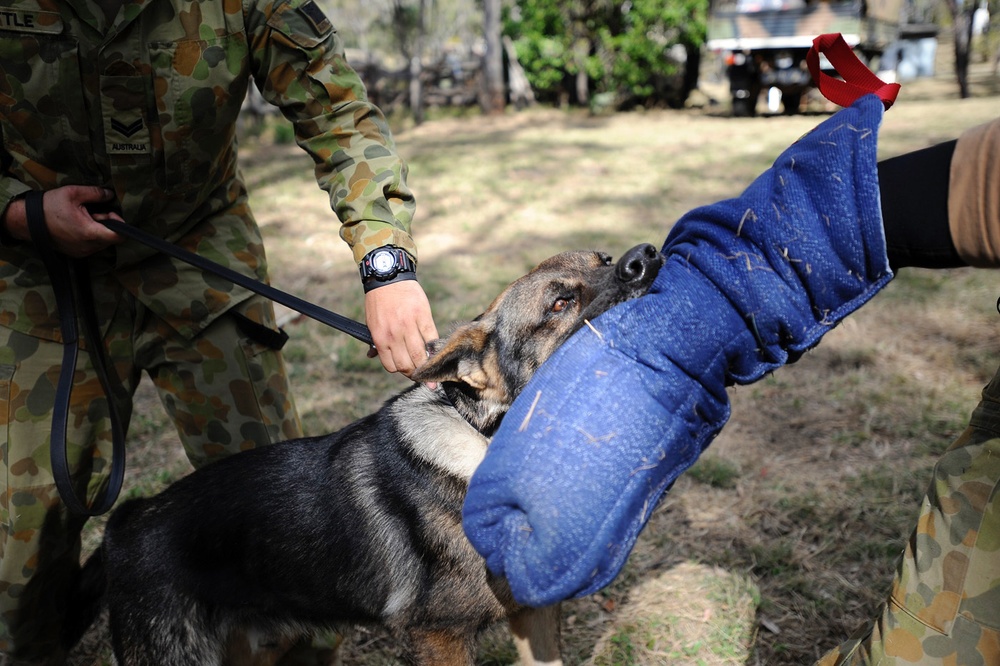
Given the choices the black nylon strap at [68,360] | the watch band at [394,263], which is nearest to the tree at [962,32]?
the watch band at [394,263]

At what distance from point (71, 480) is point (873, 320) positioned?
5638mm

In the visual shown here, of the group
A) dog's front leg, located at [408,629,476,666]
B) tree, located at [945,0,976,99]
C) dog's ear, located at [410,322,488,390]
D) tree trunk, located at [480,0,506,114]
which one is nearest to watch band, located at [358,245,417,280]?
dog's ear, located at [410,322,488,390]

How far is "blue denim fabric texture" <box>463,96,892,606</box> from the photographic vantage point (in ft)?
4.66

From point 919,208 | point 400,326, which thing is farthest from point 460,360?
point 919,208

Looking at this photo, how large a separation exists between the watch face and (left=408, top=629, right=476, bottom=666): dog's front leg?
127cm

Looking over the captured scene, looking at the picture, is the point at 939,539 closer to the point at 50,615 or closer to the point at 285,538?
the point at 285,538

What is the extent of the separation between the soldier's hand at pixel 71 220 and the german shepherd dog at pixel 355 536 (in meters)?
0.92

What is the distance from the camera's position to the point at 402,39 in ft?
62.8

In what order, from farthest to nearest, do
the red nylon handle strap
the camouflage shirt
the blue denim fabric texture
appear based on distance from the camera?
the camouflage shirt → the red nylon handle strap → the blue denim fabric texture

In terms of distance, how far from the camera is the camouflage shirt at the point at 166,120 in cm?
247

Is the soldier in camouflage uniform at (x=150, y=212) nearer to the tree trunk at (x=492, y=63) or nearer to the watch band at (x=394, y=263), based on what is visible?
the watch band at (x=394, y=263)

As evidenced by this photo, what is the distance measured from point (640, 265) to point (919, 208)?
1.06 metres

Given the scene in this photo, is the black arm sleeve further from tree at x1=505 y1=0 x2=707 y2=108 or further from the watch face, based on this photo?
tree at x1=505 y1=0 x2=707 y2=108

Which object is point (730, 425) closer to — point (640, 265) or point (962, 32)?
point (640, 265)
